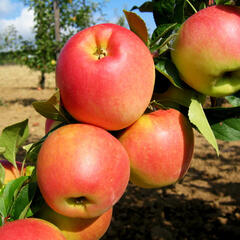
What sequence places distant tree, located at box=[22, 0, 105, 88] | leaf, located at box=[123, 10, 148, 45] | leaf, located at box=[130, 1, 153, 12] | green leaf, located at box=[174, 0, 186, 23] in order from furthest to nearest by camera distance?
distant tree, located at box=[22, 0, 105, 88] < leaf, located at box=[130, 1, 153, 12] < green leaf, located at box=[174, 0, 186, 23] < leaf, located at box=[123, 10, 148, 45]

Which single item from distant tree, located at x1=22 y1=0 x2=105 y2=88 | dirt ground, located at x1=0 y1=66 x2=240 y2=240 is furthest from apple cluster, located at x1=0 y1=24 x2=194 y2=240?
distant tree, located at x1=22 y1=0 x2=105 y2=88

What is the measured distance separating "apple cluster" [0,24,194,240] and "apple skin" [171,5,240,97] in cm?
10

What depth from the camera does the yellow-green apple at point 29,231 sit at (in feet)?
1.94

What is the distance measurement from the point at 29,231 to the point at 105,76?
1.17 feet

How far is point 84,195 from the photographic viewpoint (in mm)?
590

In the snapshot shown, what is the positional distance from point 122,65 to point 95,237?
17.2 inches

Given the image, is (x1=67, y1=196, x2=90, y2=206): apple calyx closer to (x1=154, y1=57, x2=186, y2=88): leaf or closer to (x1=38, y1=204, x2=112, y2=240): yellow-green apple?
(x1=38, y1=204, x2=112, y2=240): yellow-green apple

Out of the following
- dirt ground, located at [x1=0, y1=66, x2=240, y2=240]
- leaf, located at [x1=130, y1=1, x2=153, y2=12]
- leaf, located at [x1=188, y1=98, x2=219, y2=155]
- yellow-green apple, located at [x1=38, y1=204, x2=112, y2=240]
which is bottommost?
dirt ground, located at [x1=0, y1=66, x2=240, y2=240]

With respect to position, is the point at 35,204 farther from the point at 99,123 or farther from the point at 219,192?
the point at 219,192

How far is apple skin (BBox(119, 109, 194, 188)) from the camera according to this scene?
0.69 meters

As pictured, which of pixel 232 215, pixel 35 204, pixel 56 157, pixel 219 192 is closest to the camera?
pixel 56 157

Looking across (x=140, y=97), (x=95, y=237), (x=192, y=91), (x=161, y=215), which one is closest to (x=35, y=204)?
(x=95, y=237)

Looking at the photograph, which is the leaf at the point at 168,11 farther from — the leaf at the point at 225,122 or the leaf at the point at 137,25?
the leaf at the point at 225,122

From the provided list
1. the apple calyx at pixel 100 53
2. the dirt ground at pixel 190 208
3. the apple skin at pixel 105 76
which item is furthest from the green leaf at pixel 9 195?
the dirt ground at pixel 190 208
